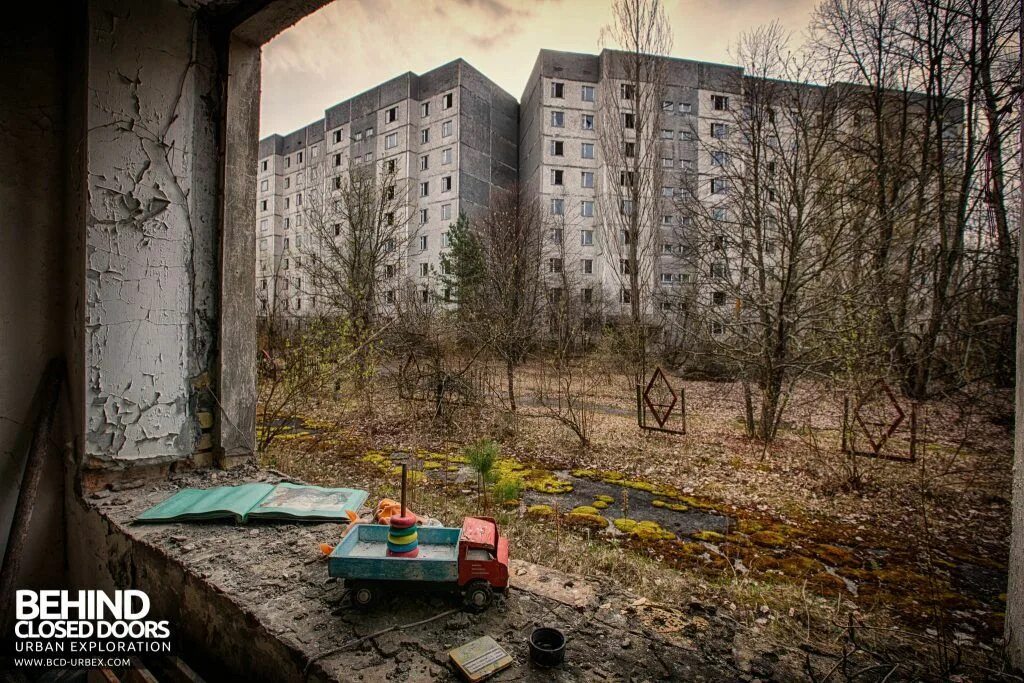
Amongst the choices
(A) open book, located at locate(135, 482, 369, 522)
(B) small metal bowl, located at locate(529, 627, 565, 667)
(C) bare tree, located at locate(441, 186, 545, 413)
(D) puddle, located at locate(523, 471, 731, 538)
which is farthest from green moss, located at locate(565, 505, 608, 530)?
(C) bare tree, located at locate(441, 186, 545, 413)

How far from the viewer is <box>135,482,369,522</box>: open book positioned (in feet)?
7.55

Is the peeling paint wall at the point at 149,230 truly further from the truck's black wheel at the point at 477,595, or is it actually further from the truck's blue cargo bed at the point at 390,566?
the truck's black wheel at the point at 477,595

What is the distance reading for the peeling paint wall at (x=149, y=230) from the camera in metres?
2.51

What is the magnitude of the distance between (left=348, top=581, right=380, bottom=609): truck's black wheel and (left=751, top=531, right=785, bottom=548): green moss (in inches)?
150

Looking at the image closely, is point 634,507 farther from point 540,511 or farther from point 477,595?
point 477,595

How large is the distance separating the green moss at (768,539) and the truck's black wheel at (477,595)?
3.52 m

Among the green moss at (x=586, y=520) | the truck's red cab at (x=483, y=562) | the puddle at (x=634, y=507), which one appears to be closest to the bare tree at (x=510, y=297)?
the puddle at (x=634, y=507)

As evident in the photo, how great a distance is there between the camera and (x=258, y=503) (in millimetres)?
2445

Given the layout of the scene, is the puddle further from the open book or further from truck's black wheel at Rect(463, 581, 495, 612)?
truck's black wheel at Rect(463, 581, 495, 612)

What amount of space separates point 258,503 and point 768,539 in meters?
4.32

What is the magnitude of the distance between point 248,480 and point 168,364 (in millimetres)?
878

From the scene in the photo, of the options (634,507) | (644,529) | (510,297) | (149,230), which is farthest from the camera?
(510,297)

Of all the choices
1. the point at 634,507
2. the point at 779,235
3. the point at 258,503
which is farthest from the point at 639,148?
the point at 258,503

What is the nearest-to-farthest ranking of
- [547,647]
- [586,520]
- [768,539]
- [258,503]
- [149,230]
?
1. [547,647]
2. [258,503]
3. [149,230]
4. [768,539]
5. [586,520]
